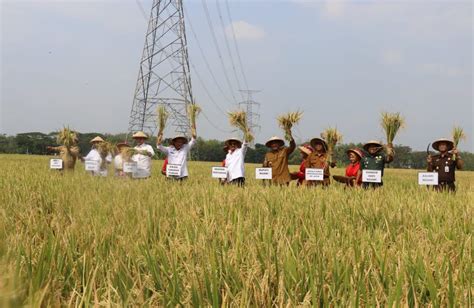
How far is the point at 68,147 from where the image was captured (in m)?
7.76

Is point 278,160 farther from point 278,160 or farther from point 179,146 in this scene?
point 179,146

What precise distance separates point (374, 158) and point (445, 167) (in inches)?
43.1

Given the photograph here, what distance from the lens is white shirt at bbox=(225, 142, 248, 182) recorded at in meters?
7.17

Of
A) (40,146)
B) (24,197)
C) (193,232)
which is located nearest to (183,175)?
(24,197)

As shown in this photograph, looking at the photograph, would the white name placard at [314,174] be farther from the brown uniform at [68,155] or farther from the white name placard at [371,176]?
the brown uniform at [68,155]

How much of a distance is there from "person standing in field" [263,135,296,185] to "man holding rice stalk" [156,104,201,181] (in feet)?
4.38

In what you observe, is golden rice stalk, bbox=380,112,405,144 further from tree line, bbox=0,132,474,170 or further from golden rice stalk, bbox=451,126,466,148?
tree line, bbox=0,132,474,170

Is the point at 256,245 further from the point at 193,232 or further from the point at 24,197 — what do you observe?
the point at 24,197

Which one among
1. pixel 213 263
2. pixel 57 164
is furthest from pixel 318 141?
pixel 213 263

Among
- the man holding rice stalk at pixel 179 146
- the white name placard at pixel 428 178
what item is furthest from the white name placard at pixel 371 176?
the man holding rice stalk at pixel 179 146

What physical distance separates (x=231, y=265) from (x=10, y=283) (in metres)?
1.23

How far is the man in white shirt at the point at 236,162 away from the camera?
7.17 metres

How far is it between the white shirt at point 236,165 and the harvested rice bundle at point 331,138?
131cm

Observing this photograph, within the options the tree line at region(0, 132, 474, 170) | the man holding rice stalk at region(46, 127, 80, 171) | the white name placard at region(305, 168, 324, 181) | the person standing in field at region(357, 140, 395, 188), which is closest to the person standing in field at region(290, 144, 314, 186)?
the white name placard at region(305, 168, 324, 181)
